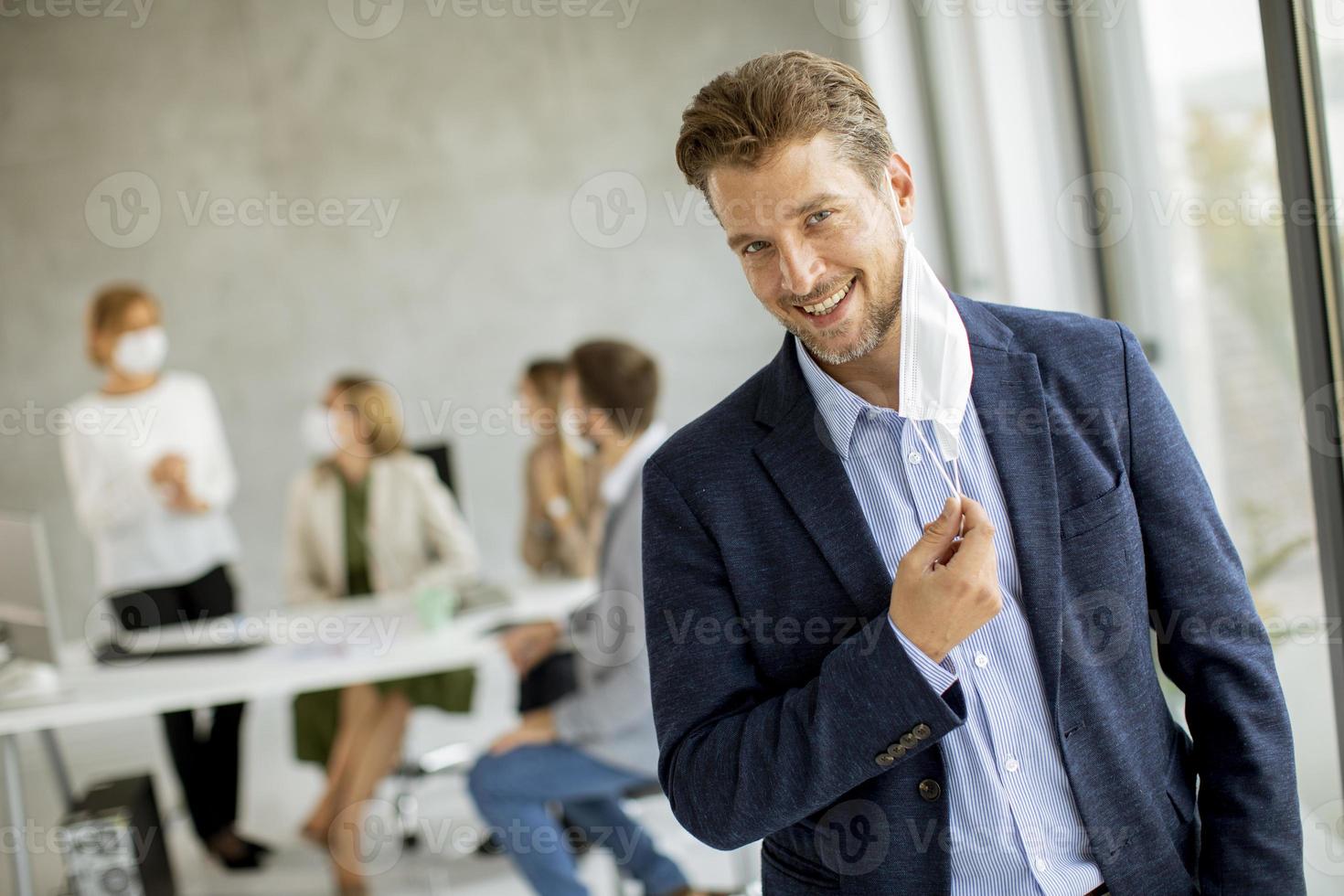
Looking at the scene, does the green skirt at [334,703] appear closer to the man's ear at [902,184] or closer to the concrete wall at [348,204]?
the concrete wall at [348,204]

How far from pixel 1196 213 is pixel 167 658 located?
10.9 ft

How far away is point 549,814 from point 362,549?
1753 mm

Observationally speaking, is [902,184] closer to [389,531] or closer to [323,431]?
[389,531]

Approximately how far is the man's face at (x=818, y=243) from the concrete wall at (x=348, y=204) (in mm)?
4782

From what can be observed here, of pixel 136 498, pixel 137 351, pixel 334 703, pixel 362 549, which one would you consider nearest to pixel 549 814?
pixel 334 703

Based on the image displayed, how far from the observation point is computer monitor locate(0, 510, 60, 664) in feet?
10.8

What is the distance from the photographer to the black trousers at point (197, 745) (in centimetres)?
412

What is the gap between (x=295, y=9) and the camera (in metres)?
5.80

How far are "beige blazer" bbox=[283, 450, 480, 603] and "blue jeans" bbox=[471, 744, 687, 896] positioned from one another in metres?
1.31

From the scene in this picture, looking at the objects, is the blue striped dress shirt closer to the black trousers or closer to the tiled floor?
the tiled floor

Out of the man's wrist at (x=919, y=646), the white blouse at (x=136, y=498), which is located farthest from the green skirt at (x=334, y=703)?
the man's wrist at (x=919, y=646)

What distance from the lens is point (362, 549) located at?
4.37m

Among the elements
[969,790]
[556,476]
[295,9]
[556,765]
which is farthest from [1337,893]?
[295,9]

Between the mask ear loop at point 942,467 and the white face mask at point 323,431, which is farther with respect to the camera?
the white face mask at point 323,431
